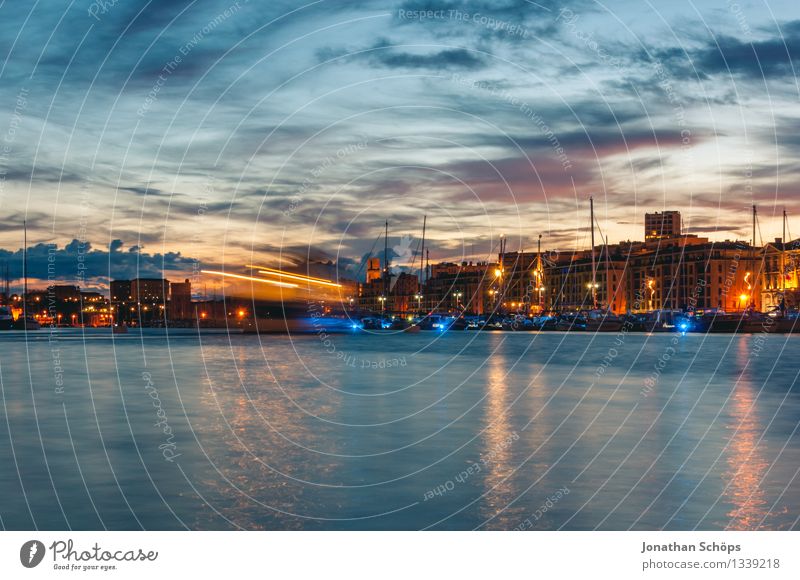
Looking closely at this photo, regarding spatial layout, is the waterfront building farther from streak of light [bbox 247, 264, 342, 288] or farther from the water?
the water

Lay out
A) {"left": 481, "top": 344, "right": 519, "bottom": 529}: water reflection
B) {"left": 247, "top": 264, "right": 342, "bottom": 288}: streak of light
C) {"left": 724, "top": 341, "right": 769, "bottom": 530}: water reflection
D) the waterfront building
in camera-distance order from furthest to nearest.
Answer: the waterfront building
{"left": 247, "top": 264, "right": 342, "bottom": 288}: streak of light
{"left": 481, "top": 344, "right": 519, "bottom": 529}: water reflection
{"left": 724, "top": 341, "right": 769, "bottom": 530}: water reflection

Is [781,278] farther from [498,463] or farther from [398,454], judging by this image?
[498,463]

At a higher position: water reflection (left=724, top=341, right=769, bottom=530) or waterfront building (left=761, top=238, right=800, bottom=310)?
waterfront building (left=761, top=238, right=800, bottom=310)

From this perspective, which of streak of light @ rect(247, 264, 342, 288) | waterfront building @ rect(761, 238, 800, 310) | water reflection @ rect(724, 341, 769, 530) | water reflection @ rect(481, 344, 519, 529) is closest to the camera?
water reflection @ rect(724, 341, 769, 530)

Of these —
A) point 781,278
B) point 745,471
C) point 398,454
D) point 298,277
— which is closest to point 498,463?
point 398,454

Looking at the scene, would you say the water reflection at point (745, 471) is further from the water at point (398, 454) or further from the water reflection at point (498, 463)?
the water reflection at point (498, 463)

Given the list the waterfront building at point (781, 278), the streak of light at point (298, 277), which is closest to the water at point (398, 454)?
the streak of light at point (298, 277)

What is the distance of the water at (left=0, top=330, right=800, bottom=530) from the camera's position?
534 inches

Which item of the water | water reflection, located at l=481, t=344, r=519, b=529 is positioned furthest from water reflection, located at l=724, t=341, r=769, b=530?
water reflection, located at l=481, t=344, r=519, b=529
